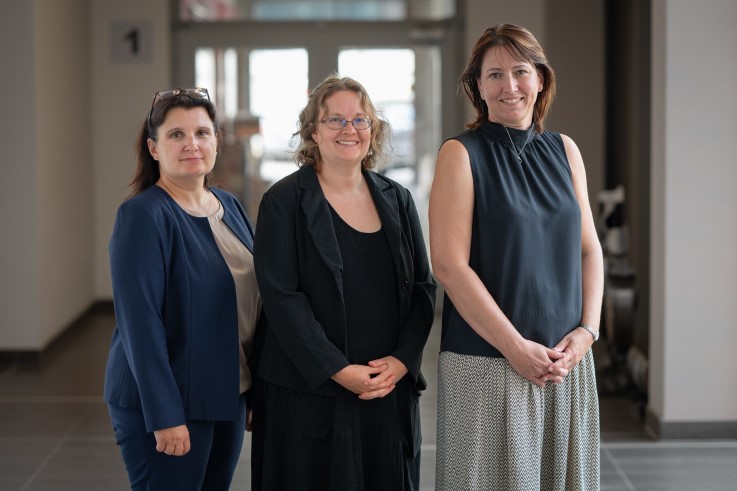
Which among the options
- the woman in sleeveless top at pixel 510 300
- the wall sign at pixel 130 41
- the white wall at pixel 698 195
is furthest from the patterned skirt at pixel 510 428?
the wall sign at pixel 130 41

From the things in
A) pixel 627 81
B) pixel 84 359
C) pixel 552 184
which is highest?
pixel 627 81

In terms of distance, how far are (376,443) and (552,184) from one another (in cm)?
78

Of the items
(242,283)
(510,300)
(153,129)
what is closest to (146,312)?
(242,283)

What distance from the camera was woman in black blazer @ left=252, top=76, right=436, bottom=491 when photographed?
250cm

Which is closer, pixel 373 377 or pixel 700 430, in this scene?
pixel 373 377

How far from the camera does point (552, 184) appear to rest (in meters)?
2.55

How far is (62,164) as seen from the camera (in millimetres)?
7402

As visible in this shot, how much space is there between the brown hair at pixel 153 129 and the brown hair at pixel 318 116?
251 mm

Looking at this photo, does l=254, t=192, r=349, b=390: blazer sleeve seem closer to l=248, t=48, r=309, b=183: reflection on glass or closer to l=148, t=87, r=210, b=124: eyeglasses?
l=148, t=87, r=210, b=124: eyeglasses

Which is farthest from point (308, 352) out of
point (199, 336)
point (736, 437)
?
point (736, 437)

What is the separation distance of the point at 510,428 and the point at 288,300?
61cm

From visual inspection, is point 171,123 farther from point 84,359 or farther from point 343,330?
point 84,359

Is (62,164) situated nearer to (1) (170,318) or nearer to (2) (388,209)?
(1) (170,318)

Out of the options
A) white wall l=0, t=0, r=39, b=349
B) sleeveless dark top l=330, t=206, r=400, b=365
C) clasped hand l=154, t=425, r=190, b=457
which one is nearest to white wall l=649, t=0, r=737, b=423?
sleeveless dark top l=330, t=206, r=400, b=365
